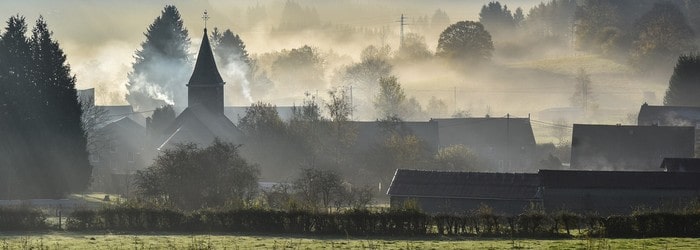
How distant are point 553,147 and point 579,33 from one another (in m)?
56.2

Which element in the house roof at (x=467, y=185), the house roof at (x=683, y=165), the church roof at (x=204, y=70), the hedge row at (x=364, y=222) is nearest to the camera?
the hedge row at (x=364, y=222)

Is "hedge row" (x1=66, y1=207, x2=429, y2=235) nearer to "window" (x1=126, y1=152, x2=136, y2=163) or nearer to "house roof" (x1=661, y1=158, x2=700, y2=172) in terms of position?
"house roof" (x1=661, y1=158, x2=700, y2=172)

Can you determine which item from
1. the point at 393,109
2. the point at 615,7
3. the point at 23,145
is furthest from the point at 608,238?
the point at 615,7

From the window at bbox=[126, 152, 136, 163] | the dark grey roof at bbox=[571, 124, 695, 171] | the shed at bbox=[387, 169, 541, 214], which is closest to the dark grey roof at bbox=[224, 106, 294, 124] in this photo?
the window at bbox=[126, 152, 136, 163]

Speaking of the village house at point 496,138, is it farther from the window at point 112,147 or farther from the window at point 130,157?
the window at point 112,147

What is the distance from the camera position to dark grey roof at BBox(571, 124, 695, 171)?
8950 centimetres

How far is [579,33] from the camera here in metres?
163

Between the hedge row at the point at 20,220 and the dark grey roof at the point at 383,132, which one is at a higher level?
the dark grey roof at the point at 383,132

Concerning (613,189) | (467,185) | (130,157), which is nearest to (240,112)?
(130,157)

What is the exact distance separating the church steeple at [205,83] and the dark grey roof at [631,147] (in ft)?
79.7

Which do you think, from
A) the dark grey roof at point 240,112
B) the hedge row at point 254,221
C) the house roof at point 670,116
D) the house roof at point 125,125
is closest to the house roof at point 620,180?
the hedge row at point 254,221

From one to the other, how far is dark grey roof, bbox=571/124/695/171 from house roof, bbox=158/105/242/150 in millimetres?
22969

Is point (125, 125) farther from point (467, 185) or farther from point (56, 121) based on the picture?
point (467, 185)

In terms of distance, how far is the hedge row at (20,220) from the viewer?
50469 mm
